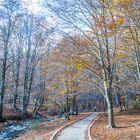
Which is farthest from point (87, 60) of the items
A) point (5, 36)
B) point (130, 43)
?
point (5, 36)

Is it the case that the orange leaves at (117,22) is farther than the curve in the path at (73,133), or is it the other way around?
the curve in the path at (73,133)

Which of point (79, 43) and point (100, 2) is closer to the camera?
point (100, 2)

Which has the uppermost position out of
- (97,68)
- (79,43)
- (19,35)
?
(19,35)

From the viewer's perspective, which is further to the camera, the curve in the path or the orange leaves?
the curve in the path

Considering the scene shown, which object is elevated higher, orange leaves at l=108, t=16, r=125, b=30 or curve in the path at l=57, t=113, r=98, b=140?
orange leaves at l=108, t=16, r=125, b=30

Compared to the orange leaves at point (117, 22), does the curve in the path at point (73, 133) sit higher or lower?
lower

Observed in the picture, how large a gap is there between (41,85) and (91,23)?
21.2 meters

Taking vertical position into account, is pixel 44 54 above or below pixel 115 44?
above

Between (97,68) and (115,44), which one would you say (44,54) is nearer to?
(97,68)

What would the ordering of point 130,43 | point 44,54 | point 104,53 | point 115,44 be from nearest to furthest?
1. point 130,43
2. point 115,44
3. point 104,53
4. point 44,54

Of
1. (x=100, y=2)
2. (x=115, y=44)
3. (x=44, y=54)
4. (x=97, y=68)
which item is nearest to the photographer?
(x=100, y=2)

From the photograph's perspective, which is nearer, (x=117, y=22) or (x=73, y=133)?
(x=117, y=22)

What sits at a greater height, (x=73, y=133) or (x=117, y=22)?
(x=117, y=22)

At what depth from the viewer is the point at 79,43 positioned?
1731 centimetres
